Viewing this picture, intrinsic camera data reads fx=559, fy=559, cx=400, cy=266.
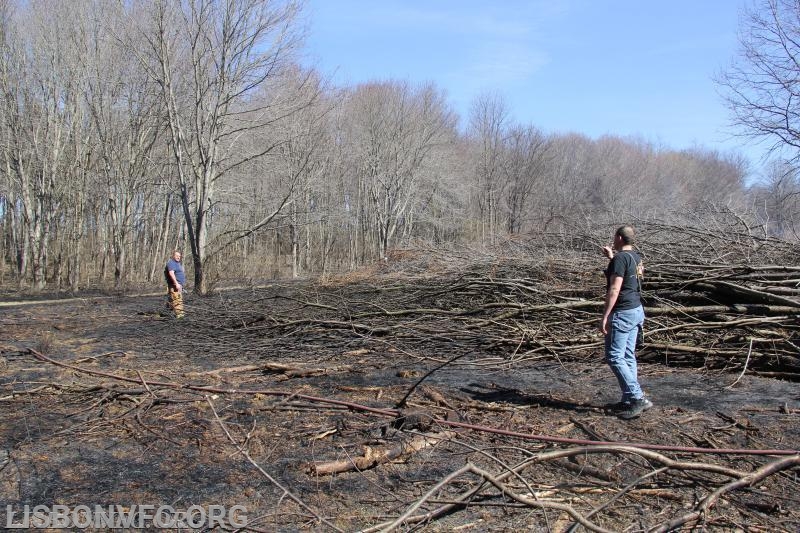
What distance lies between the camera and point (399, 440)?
384cm

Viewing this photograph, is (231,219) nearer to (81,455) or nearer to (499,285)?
(499,285)

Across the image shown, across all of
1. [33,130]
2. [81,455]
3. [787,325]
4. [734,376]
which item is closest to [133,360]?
[81,455]

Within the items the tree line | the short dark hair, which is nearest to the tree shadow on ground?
the short dark hair

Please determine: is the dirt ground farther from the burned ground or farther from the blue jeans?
the blue jeans

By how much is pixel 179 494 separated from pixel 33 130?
21.4m

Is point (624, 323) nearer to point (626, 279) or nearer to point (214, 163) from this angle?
point (626, 279)

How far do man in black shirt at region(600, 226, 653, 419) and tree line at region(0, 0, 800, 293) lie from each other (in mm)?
5451

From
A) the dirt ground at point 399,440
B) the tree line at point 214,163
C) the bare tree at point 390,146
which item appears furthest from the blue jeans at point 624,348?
the bare tree at point 390,146

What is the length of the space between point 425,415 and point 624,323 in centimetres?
177

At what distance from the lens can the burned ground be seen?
3.01 metres

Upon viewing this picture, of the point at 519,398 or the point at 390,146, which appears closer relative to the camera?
the point at 519,398

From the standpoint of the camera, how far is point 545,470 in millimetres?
3467

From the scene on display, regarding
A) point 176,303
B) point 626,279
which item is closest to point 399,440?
point 626,279

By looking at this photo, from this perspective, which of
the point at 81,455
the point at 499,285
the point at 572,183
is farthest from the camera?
the point at 572,183
